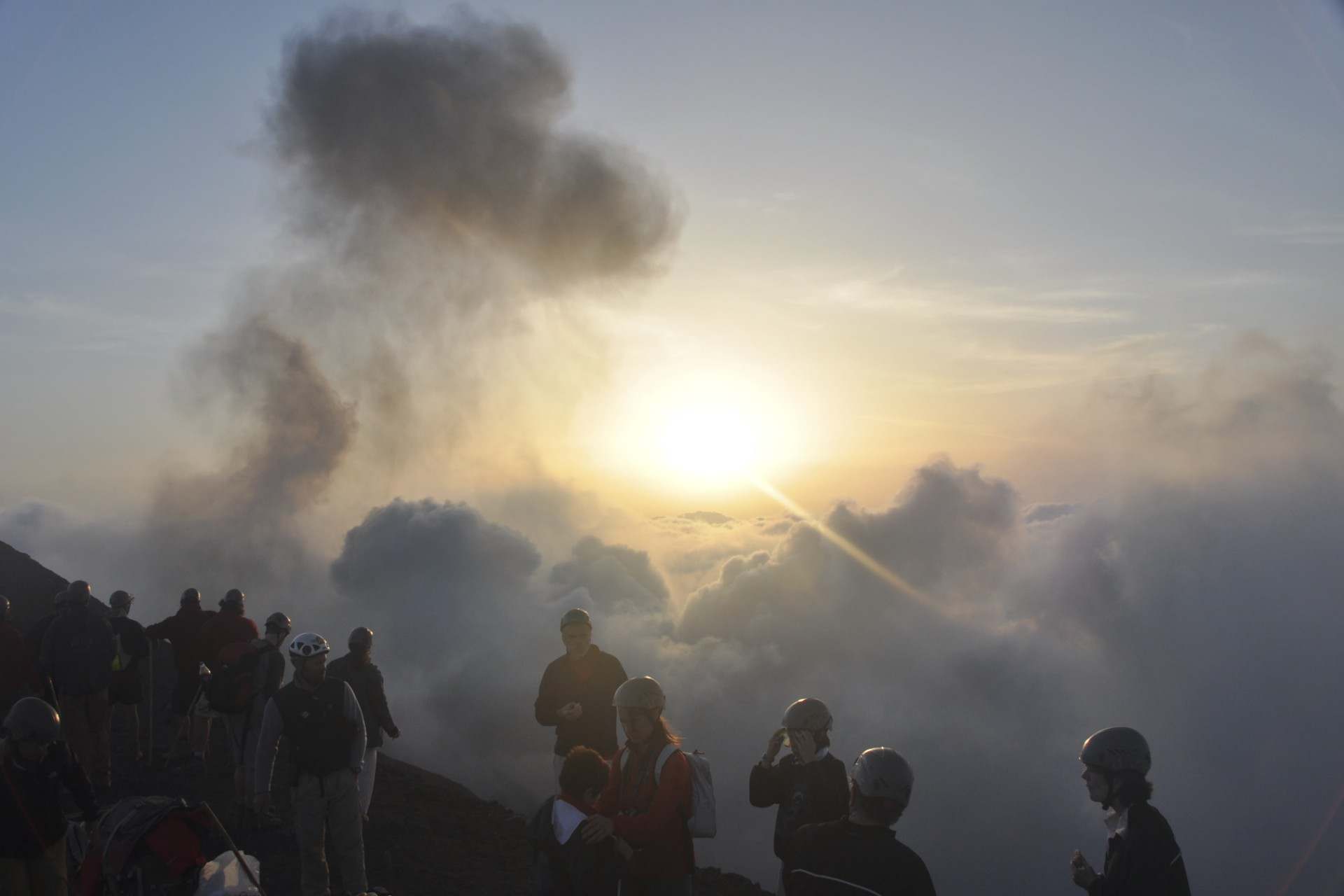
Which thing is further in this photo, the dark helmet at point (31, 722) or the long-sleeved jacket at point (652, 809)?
the dark helmet at point (31, 722)

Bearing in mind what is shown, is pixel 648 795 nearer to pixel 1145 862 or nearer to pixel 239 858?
pixel 239 858

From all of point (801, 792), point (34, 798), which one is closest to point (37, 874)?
point (34, 798)

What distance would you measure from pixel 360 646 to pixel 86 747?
5.01 metres

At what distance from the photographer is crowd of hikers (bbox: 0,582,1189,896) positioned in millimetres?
5168

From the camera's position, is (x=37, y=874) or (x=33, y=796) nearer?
(x=33, y=796)

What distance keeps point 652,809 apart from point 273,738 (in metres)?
4.71

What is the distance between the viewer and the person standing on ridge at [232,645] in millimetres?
12898

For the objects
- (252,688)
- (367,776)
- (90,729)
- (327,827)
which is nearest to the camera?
(327,827)

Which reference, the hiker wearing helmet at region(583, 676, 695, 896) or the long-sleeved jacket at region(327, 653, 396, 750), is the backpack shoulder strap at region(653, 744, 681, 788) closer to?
the hiker wearing helmet at region(583, 676, 695, 896)

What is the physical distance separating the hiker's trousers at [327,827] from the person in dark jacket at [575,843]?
426cm

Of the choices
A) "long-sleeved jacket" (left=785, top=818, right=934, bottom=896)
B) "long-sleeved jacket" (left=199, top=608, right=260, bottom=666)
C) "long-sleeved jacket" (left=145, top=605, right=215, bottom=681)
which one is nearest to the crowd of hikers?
"long-sleeved jacket" (left=785, top=818, right=934, bottom=896)

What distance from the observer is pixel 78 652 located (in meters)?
13.1

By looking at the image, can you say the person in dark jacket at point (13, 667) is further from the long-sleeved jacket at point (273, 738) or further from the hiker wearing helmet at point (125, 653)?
the long-sleeved jacket at point (273, 738)

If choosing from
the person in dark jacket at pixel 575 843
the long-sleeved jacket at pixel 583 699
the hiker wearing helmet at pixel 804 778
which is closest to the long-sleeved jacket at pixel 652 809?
the person in dark jacket at pixel 575 843
